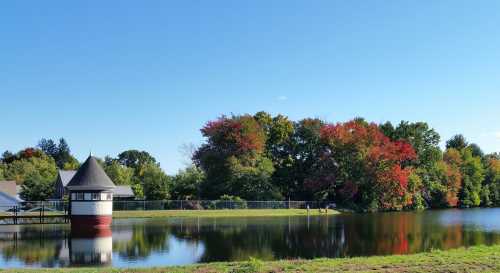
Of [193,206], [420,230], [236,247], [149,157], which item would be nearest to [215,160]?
[193,206]

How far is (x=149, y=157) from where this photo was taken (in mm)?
165125

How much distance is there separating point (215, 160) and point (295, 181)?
40.9 ft

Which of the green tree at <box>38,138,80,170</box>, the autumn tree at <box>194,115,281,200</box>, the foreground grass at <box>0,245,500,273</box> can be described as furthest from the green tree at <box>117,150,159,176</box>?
the foreground grass at <box>0,245,500,273</box>

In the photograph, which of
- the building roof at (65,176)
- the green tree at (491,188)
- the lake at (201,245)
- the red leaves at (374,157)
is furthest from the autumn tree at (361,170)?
the building roof at (65,176)

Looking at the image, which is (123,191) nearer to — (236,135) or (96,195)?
(236,135)

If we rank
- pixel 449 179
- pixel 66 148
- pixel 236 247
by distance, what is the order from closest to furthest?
1. pixel 236 247
2. pixel 449 179
3. pixel 66 148

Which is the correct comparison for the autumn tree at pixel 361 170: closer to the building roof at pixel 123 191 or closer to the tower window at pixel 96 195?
the building roof at pixel 123 191

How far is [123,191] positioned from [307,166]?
31244mm

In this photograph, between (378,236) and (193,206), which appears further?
(193,206)

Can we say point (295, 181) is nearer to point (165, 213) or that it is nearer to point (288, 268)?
point (165, 213)

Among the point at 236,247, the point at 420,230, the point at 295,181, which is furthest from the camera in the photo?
the point at 295,181

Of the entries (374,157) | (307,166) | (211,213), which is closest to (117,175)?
(307,166)

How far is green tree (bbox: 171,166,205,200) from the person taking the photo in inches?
2960

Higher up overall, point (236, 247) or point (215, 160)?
point (215, 160)
